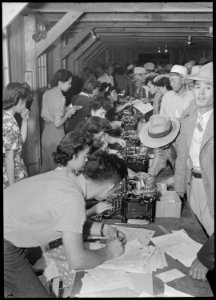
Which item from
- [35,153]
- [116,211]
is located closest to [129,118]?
[35,153]

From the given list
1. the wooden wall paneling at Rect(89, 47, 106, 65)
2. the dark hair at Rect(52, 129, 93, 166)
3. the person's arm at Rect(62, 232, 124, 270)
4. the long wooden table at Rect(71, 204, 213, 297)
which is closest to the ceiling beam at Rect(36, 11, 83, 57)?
the dark hair at Rect(52, 129, 93, 166)

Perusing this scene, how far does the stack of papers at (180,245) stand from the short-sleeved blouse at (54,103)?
309cm

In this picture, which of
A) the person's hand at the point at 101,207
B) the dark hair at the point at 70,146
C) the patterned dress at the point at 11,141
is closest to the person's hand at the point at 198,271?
the person's hand at the point at 101,207

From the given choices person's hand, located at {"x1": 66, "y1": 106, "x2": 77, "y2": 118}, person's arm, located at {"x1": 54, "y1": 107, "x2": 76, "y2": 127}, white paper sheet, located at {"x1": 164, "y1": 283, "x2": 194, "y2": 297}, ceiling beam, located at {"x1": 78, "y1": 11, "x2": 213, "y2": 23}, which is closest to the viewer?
white paper sheet, located at {"x1": 164, "y1": 283, "x2": 194, "y2": 297}

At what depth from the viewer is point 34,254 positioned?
2703 millimetres

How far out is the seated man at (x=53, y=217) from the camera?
2087 mm

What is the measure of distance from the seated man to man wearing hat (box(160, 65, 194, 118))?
3.67 meters

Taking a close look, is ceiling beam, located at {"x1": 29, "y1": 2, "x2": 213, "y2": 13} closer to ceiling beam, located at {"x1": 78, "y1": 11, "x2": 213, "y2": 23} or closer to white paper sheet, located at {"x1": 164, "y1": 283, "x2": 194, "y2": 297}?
ceiling beam, located at {"x1": 78, "y1": 11, "x2": 213, "y2": 23}

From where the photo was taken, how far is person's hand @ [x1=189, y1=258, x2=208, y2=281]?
2.16m

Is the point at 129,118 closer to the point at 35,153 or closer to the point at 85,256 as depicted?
the point at 35,153

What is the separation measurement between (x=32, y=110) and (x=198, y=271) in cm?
498

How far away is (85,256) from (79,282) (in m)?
0.15

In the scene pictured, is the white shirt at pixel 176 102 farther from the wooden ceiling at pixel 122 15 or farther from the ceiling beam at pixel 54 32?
the ceiling beam at pixel 54 32

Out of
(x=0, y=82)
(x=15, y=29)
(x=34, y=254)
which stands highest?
(x=15, y=29)
